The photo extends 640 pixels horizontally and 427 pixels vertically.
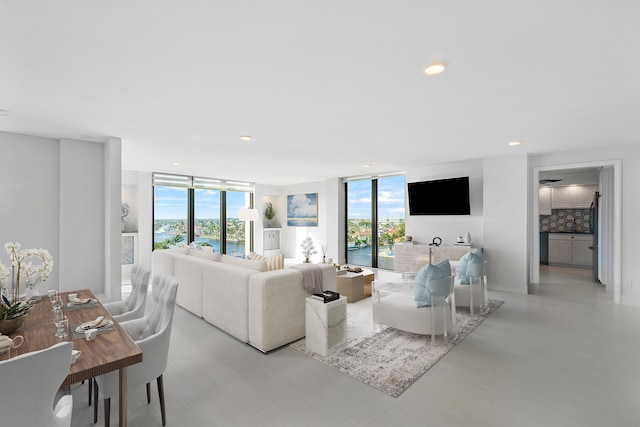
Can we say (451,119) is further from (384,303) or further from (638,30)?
(384,303)

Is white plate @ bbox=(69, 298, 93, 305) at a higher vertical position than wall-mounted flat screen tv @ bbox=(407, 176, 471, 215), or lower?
lower

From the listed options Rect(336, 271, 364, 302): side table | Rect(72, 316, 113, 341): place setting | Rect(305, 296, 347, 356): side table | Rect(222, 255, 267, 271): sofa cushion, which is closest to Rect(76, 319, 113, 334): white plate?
Rect(72, 316, 113, 341): place setting

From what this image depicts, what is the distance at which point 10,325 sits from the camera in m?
1.86

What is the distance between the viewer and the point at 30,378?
110 centimetres

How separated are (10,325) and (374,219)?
7208mm

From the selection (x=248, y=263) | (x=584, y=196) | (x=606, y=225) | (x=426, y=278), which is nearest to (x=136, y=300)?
(x=248, y=263)

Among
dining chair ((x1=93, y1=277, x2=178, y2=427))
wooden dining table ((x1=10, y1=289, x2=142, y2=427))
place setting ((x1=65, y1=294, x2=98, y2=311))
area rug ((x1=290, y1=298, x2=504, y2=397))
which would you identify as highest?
place setting ((x1=65, y1=294, x2=98, y2=311))

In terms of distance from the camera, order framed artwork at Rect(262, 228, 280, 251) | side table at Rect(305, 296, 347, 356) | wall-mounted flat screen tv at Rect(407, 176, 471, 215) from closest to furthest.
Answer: side table at Rect(305, 296, 347, 356) < wall-mounted flat screen tv at Rect(407, 176, 471, 215) < framed artwork at Rect(262, 228, 280, 251)

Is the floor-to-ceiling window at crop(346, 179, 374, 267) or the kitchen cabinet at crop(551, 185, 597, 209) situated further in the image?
the floor-to-ceiling window at crop(346, 179, 374, 267)

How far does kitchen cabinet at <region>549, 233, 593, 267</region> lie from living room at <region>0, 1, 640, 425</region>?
2.74m

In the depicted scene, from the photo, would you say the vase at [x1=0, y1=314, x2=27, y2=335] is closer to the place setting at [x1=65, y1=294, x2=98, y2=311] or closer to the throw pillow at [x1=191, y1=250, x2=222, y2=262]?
the place setting at [x1=65, y1=294, x2=98, y2=311]

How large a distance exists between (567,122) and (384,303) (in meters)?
3.11

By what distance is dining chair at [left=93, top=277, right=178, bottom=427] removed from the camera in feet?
5.96

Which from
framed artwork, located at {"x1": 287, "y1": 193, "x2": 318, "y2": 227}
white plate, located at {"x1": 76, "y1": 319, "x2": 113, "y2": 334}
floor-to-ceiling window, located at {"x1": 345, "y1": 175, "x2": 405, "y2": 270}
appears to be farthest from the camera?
framed artwork, located at {"x1": 287, "y1": 193, "x2": 318, "y2": 227}
